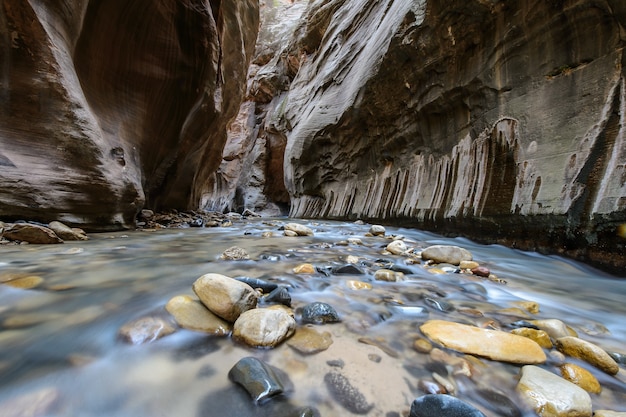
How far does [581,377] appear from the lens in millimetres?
925

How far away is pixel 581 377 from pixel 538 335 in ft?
0.75

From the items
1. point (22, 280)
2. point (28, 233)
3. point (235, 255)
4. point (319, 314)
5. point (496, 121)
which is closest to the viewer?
point (319, 314)

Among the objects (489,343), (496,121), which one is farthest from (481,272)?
(496,121)

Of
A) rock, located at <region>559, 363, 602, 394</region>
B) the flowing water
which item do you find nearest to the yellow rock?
the flowing water

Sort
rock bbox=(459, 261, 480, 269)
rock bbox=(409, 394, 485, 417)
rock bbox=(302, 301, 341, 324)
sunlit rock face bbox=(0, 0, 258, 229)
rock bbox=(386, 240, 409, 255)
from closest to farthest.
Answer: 1. rock bbox=(409, 394, 485, 417)
2. rock bbox=(302, 301, 341, 324)
3. rock bbox=(459, 261, 480, 269)
4. rock bbox=(386, 240, 409, 255)
5. sunlit rock face bbox=(0, 0, 258, 229)

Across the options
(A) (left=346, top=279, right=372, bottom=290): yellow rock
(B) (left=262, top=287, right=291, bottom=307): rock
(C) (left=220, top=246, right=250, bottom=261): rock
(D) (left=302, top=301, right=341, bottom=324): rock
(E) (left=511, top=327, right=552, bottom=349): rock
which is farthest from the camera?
(C) (left=220, top=246, right=250, bottom=261): rock

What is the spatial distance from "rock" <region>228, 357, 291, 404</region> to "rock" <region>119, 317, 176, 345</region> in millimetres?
404

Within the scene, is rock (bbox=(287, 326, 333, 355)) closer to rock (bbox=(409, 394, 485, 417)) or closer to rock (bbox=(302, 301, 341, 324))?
rock (bbox=(302, 301, 341, 324))

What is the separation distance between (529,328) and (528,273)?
1.63 meters

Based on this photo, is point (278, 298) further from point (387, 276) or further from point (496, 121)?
point (496, 121)

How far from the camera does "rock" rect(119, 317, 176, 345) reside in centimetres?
105

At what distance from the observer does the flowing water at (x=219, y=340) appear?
0.77 metres

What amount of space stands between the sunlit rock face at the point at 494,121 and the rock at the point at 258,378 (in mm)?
3294

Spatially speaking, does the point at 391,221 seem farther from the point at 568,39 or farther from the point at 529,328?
the point at 529,328
